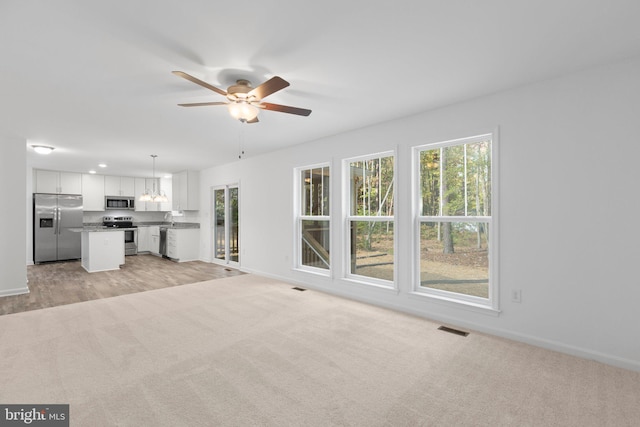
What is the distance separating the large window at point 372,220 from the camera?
4195 mm

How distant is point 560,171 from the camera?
2.75 m

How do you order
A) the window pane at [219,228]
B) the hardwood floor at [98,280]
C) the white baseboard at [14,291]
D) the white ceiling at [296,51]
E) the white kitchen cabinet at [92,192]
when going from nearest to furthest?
the white ceiling at [296,51], the hardwood floor at [98,280], the white baseboard at [14,291], the window pane at [219,228], the white kitchen cabinet at [92,192]

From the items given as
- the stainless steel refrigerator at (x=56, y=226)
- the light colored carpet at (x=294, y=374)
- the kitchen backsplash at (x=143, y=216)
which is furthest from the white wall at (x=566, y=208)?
the stainless steel refrigerator at (x=56, y=226)

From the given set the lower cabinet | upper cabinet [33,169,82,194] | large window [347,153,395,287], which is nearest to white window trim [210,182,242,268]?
the lower cabinet

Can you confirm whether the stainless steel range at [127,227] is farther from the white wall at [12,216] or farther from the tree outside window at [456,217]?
the tree outside window at [456,217]

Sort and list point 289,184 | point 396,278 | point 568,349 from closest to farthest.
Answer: point 568,349 < point 396,278 < point 289,184

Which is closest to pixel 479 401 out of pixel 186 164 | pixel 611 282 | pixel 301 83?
pixel 611 282

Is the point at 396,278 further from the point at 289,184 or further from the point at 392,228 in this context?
the point at 289,184

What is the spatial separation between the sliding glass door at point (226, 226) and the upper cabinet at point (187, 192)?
2.54 ft

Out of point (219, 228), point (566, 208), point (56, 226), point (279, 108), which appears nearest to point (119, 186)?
point (56, 226)

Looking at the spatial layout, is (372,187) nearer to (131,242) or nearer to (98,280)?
(98,280)

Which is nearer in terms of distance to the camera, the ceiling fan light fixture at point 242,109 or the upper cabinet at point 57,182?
the ceiling fan light fixture at point 242,109

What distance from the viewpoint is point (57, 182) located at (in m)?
7.97

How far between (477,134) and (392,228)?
61.4 inches
